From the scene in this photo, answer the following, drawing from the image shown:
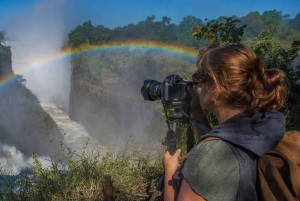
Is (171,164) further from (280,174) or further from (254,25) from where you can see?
Result: (254,25)

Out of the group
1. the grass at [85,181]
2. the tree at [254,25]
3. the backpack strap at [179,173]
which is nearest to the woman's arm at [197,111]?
the backpack strap at [179,173]

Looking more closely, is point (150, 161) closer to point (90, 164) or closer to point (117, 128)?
point (90, 164)

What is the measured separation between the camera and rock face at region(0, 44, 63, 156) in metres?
33.6

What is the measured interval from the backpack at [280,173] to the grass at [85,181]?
67.3 inches

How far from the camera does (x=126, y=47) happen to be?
35.9 metres

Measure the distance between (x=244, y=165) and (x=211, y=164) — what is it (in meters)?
0.12

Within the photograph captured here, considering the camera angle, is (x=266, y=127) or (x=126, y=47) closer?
(x=266, y=127)

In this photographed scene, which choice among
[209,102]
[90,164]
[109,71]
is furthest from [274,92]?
[109,71]

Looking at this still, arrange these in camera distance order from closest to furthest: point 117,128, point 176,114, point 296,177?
point 296,177 → point 176,114 → point 117,128

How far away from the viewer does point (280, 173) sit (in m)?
1.04

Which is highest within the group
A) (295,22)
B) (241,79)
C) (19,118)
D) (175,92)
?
(295,22)

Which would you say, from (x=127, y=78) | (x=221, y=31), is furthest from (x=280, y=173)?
(x=127, y=78)

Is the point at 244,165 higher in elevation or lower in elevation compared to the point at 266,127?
lower

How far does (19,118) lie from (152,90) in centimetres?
3811
